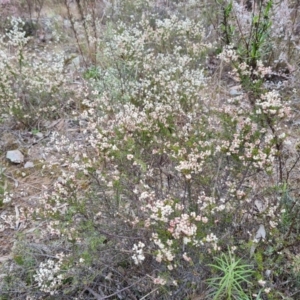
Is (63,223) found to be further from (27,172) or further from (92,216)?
(27,172)

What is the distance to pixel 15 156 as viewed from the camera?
3.09 m

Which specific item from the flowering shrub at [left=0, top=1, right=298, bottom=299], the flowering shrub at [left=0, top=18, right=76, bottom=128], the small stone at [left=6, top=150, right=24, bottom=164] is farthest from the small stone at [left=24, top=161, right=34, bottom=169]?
the flowering shrub at [left=0, top=1, right=298, bottom=299]

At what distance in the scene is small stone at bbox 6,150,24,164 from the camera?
3.07 meters

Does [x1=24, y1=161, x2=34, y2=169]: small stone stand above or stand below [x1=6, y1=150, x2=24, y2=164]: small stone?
below

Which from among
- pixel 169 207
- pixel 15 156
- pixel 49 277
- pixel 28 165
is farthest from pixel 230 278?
pixel 15 156

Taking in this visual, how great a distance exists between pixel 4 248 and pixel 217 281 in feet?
4.47

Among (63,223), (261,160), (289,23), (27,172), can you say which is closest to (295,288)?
(261,160)

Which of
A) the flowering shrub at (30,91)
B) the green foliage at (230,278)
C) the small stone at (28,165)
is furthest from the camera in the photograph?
the flowering shrub at (30,91)

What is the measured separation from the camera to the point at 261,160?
6.13 feet

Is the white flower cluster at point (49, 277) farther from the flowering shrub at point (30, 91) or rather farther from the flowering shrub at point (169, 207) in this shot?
the flowering shrub at point (30, 91)

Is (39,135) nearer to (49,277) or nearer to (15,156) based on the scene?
(15,156)

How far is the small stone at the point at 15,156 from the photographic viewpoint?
3070 millimetres

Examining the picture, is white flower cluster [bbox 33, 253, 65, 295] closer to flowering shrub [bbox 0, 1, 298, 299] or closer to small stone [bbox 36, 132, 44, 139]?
flowering shrub [bbox 0, 1, 298, 299]

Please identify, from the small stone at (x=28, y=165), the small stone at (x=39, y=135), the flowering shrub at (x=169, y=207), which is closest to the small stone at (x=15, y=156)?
the small stone at (x=28, y=165)
